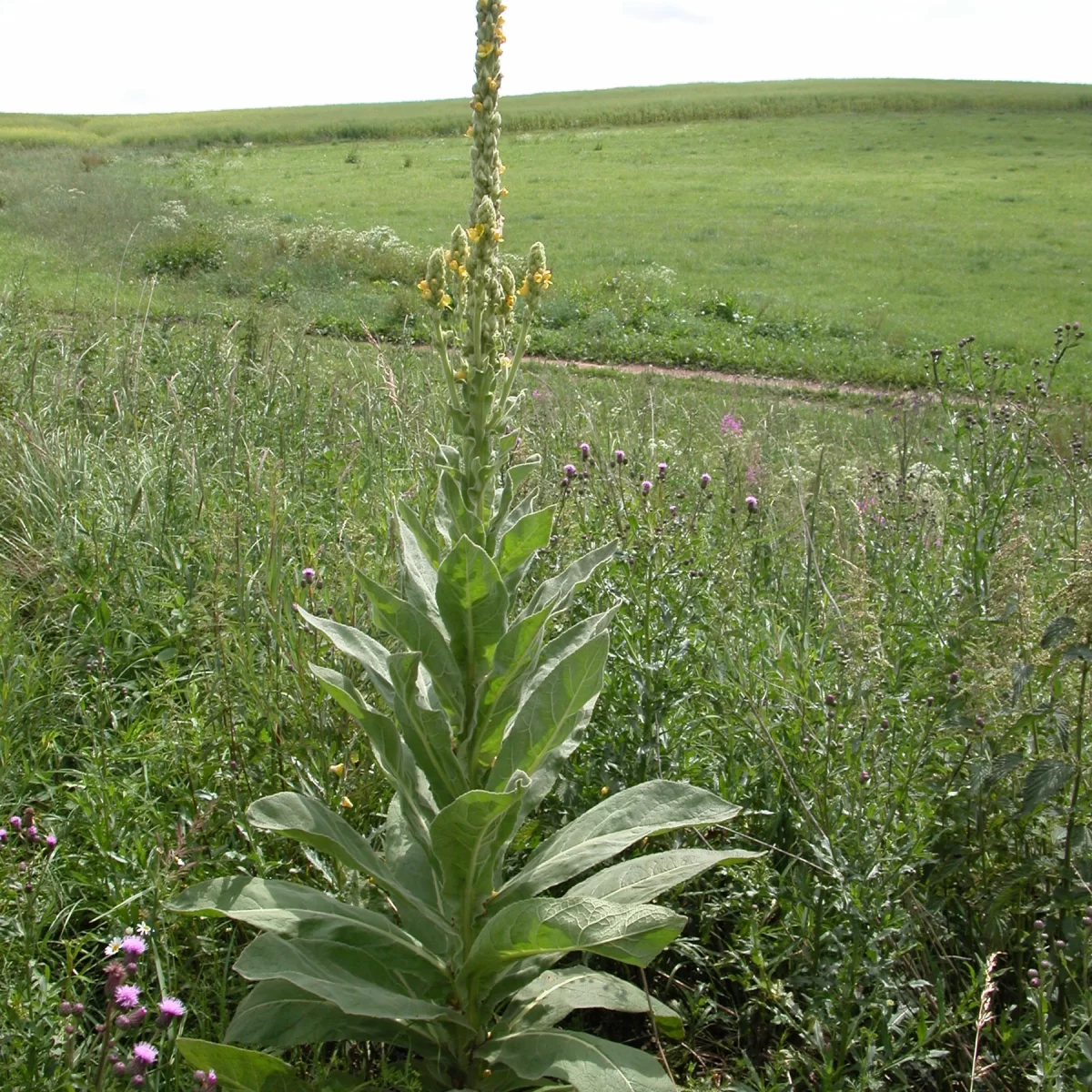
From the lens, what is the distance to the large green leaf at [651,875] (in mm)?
2012

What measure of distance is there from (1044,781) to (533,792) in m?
1.15

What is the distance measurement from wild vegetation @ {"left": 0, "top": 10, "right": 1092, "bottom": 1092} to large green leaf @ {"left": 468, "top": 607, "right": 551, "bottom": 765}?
0.10 feet

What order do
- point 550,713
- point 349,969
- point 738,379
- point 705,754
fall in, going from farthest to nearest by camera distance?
1. point 738,379
2. point 705,754
3. point 550,713
4. point 349,969

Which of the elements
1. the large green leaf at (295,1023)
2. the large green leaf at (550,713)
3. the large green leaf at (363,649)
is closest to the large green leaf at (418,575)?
the large green leaf at (363,649)

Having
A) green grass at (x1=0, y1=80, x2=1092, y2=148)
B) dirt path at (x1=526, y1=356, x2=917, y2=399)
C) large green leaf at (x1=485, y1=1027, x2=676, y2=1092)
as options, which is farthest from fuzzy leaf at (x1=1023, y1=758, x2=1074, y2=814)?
green grass at (x1=0, y1=80, x2=1092, y2=148)

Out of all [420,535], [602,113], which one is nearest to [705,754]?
[420,535]

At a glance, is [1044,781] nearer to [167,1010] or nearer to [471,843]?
[471,843]

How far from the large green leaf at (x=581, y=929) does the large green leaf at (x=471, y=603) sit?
48cm

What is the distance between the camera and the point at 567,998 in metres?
2.07

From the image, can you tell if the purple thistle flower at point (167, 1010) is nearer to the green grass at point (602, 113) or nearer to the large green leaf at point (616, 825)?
the large green leaf at point (616, 825)

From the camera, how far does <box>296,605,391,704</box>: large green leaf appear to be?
2131 mm

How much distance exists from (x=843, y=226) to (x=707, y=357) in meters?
15.2

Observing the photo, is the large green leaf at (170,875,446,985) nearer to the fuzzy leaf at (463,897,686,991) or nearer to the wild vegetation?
the wild vegetation

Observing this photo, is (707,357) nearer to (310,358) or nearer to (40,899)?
(310,358)
